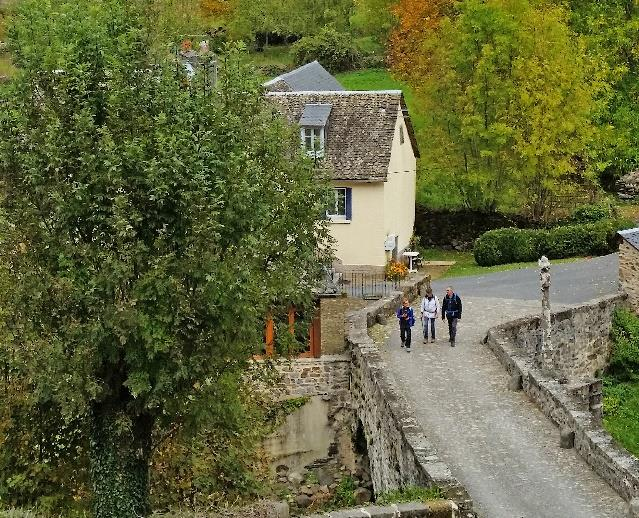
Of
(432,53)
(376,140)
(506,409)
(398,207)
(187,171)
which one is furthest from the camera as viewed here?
(432,53)

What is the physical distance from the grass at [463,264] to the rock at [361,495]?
1330 centimetres

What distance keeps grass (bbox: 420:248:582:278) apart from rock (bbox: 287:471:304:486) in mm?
12645

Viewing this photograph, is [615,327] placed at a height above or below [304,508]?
above

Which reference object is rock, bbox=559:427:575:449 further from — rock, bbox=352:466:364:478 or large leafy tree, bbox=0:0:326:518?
rock, bbox=352:466:364:478

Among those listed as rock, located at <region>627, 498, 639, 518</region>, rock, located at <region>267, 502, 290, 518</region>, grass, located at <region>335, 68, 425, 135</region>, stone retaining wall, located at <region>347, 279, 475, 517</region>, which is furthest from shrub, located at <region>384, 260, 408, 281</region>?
grass, located at <region>335, 68, 425, 135</region>

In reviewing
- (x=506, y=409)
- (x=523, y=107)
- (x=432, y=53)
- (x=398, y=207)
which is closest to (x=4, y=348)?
(x=506, y=409)

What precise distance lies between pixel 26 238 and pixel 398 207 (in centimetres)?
2312

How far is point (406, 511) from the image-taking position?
1392 cm

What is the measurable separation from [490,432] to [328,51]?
48.1 metres

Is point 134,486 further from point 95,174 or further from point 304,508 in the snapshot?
point 304,508

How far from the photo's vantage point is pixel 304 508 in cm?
2386

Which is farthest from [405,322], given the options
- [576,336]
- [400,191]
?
[400,191]

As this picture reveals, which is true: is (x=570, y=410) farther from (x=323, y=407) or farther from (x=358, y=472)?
(x=323, y=407)

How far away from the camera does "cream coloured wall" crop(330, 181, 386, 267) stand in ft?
116
